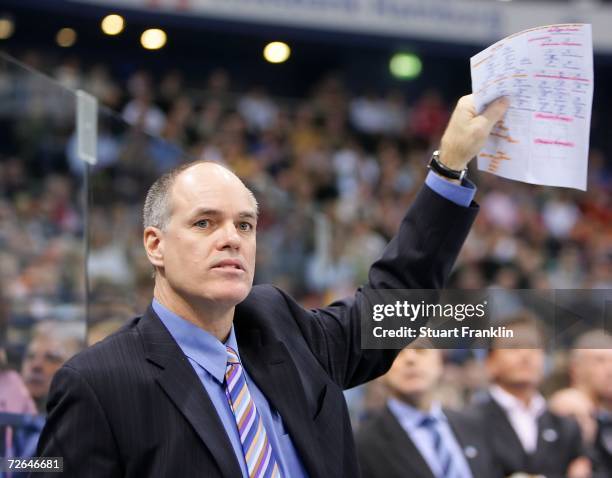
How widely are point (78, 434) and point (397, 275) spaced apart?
0.92m

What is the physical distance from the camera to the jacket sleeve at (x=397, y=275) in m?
2.59

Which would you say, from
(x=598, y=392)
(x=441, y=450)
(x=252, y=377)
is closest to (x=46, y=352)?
(x=252, y=377)

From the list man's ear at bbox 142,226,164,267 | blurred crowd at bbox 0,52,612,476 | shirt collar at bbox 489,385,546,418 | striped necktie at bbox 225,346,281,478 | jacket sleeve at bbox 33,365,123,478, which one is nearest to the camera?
jacket sleeve at bbox 33,365,123,478

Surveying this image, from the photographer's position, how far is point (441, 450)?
13.4 ft

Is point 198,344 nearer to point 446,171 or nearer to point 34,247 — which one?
point 446,171

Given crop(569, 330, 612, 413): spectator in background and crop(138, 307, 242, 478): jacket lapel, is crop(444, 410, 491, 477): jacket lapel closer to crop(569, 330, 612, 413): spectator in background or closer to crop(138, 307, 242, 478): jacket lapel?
crop(569, 330, 612, 413): spectator in background

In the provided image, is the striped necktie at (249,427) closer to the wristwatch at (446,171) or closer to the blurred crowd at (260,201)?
the wristwatch at (446,171)

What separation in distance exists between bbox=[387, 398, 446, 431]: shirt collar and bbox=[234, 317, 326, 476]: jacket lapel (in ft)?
5.61

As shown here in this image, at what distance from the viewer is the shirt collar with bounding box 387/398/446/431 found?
13.4ft

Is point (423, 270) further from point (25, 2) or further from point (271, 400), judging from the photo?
point (25, 2)

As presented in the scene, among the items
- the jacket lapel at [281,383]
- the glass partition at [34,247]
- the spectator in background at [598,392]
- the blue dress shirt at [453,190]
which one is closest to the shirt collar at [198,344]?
the jacket lapel at [281,383]

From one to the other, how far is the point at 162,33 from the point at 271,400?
964 centimetres

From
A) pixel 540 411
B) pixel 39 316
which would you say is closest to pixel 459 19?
pixel 540 411

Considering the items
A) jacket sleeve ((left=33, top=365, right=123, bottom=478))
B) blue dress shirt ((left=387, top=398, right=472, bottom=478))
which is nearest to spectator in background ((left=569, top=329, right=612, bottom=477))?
blue dress shirt ((left=387, top=398, right=472, bottom=478))
